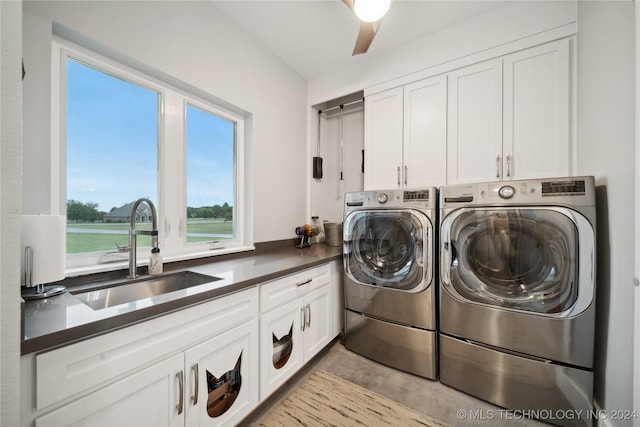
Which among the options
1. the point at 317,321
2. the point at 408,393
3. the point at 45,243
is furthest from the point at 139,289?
the point at 408,393

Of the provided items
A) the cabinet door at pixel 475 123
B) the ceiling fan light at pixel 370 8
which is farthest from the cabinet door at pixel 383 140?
the ceiling fan light at pixel 370 8

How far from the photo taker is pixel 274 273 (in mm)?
1487

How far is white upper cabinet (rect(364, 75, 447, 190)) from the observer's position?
2.19 m

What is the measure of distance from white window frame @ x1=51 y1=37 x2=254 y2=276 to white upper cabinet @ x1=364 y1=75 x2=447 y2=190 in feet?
4.27

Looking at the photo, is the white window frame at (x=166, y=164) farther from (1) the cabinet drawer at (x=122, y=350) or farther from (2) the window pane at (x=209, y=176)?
(1) the cabinet drawer at (x=122, y=350)

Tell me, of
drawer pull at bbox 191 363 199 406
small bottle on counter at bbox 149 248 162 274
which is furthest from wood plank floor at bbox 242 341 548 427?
small bottle on counter at bbox 149 248 162 274

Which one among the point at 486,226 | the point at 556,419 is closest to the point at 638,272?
the point at 486,226

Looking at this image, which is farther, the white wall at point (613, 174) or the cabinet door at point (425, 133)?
the cabinet door at point (425, 133)

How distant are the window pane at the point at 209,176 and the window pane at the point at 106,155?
10.4 inches

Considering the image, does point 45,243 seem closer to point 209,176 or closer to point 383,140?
point 209,176

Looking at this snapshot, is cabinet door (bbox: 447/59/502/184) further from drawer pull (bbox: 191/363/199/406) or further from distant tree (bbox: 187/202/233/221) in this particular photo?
drawer pull (bbox: 191/363/199/406)

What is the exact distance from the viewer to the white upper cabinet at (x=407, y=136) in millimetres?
2186

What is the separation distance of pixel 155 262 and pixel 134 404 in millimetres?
748

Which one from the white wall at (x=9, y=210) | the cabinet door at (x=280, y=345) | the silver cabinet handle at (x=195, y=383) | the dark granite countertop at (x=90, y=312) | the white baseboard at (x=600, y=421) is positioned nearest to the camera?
the white wall at (x=9, y=210)
